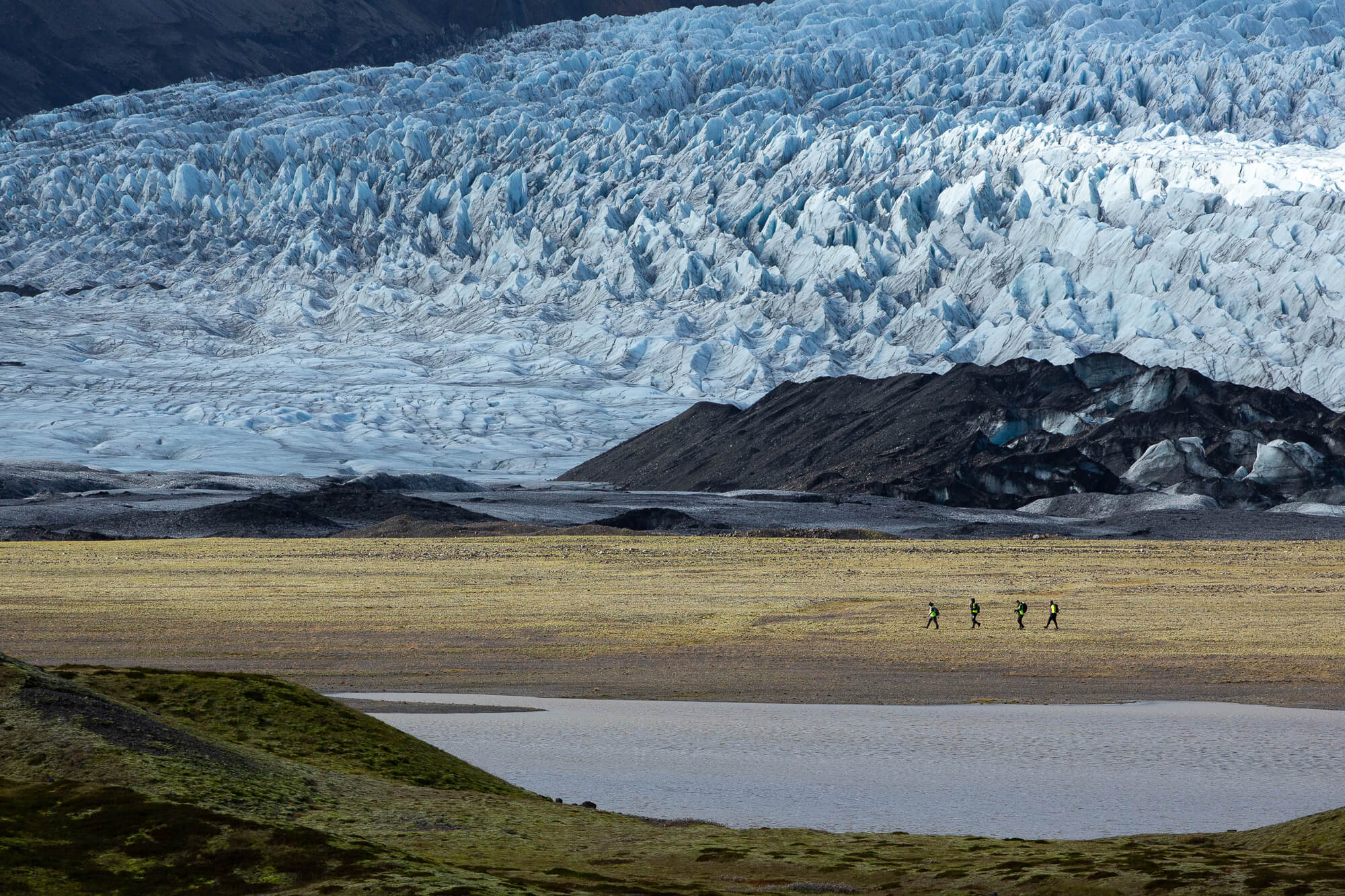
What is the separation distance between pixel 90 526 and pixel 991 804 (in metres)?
64.8

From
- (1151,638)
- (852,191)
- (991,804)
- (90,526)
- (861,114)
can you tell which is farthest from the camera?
(861,114)

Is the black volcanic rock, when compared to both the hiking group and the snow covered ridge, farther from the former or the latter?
the hiking group

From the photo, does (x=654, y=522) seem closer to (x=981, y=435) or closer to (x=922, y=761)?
(x=981, y=435)

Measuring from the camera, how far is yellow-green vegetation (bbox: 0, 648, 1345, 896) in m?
6.87

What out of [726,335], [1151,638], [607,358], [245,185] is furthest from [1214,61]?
[1151,638]

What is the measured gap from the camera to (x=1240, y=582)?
42500 millimetres

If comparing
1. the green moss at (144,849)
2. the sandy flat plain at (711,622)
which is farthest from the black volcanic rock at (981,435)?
the green moss at (144,849)

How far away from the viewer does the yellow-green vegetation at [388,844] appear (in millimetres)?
6871

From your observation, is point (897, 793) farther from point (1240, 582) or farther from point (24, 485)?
point (24, 485)

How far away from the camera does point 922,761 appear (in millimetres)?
15859

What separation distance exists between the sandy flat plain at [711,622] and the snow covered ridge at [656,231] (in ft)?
192

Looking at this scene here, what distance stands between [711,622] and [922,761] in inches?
642

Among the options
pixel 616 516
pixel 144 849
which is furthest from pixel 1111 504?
pixel 144 849

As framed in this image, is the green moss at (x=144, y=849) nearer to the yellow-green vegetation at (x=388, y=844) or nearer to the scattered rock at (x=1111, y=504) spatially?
the yellow-green vegetation at (x=388, y=844)
